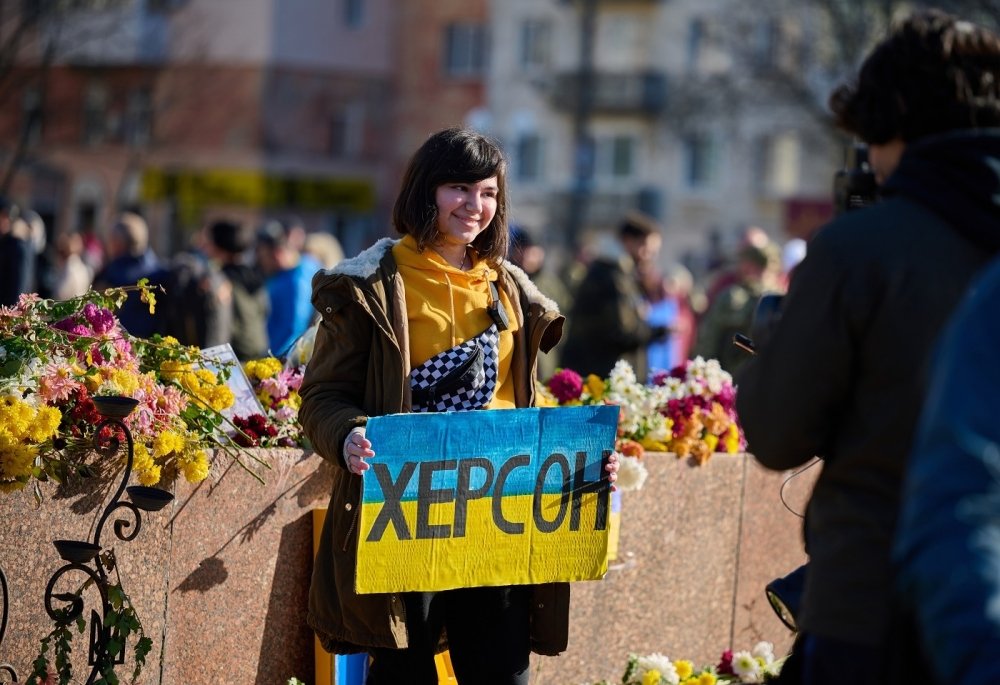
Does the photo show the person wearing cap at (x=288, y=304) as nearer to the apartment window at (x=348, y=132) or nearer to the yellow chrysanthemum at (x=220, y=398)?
the yellow chrysanthemum at (x=220, y=398)

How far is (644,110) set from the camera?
48594 millimetres

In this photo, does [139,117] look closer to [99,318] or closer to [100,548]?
[99,318]

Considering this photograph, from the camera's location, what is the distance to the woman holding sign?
160 inches

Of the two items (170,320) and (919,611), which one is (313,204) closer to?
(170,320)

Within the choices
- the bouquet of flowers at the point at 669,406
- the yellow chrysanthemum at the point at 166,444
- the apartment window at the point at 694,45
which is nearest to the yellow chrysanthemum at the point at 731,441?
the bouquet of flowers at the point at 669,406

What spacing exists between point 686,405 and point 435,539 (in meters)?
2.06

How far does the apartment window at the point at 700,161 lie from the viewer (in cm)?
4834

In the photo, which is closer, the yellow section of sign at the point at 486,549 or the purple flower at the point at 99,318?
the yellow section of sign at the point at 486,549

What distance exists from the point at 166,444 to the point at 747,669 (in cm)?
241

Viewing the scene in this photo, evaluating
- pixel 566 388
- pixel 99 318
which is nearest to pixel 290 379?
pixel 99 318

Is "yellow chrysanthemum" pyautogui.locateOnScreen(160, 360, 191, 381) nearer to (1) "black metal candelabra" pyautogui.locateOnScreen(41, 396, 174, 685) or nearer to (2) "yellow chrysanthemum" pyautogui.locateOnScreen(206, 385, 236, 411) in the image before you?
(2) "yellow chrysanthemum" pyautogui.locateOnScreen(206, 385, 236, 411)

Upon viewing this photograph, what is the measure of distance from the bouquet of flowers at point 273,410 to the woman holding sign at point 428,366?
79cm

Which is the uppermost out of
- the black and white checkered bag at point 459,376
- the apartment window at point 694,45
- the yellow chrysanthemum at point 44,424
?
the apartment window at point 694,45

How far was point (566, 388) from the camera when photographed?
611cm
